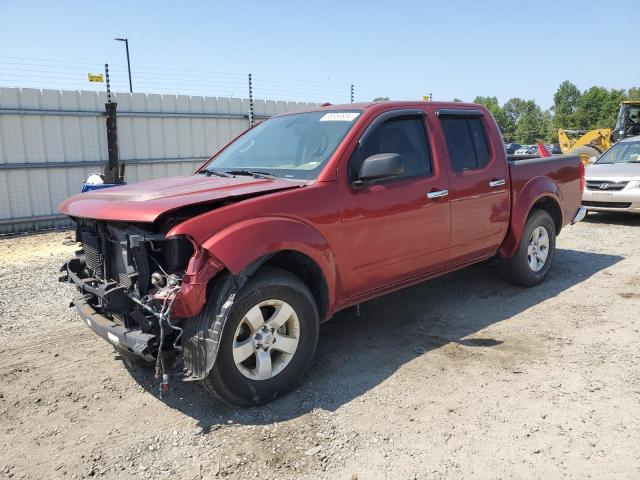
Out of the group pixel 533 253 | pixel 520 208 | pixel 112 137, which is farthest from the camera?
pixel 112 137

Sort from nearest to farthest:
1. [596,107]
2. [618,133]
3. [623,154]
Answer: [623,154]
[618,133]
[596,107]

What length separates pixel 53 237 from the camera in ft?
30.6

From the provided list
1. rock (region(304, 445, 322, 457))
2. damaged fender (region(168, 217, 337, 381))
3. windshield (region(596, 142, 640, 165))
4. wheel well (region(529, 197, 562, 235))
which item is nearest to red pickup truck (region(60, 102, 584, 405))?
damaged fender (region(168, 217, 337, 381))

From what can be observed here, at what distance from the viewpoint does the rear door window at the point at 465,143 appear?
470 cm

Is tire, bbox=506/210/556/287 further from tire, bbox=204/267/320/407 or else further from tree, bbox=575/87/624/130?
tree, bbox=575/87/624/130

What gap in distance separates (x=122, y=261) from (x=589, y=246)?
712cm

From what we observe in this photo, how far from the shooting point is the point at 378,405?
3336mm

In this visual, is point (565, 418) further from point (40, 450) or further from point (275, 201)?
point (40, 450)

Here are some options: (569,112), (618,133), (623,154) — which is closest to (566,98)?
(569,112)

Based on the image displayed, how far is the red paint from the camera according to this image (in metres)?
3.05

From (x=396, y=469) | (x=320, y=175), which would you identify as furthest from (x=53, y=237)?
(x=396, y=469)

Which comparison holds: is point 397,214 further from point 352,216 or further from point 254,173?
point 254,173

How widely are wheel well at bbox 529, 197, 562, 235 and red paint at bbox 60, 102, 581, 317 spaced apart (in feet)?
0.99

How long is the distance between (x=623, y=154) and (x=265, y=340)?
10281 millimetres
